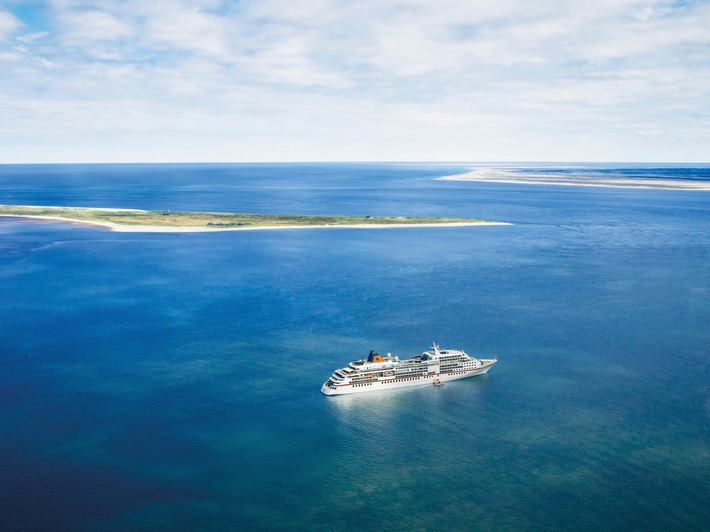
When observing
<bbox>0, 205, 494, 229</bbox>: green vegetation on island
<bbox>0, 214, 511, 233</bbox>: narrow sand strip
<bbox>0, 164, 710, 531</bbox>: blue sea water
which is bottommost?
<bbox>0, 164, 710, 531</bbox>: blue sea water

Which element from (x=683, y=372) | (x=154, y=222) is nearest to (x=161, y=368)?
(x=683, y=372)

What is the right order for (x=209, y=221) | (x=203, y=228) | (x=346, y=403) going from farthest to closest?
(x=209, y=221), (x=203, y=228), (x=346, y=403)

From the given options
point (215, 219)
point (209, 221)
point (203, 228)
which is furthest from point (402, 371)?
point (215, 219)

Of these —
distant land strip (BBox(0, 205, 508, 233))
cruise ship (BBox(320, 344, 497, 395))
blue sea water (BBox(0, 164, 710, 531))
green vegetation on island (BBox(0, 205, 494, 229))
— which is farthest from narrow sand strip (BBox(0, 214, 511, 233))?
cruise ship (BBox(320, 344, 497, 395))

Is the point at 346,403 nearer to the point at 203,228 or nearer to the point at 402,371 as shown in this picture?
the point at 402,371

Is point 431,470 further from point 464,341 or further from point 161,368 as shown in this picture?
point 161,368

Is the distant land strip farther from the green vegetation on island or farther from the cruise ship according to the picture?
the cruise ship
